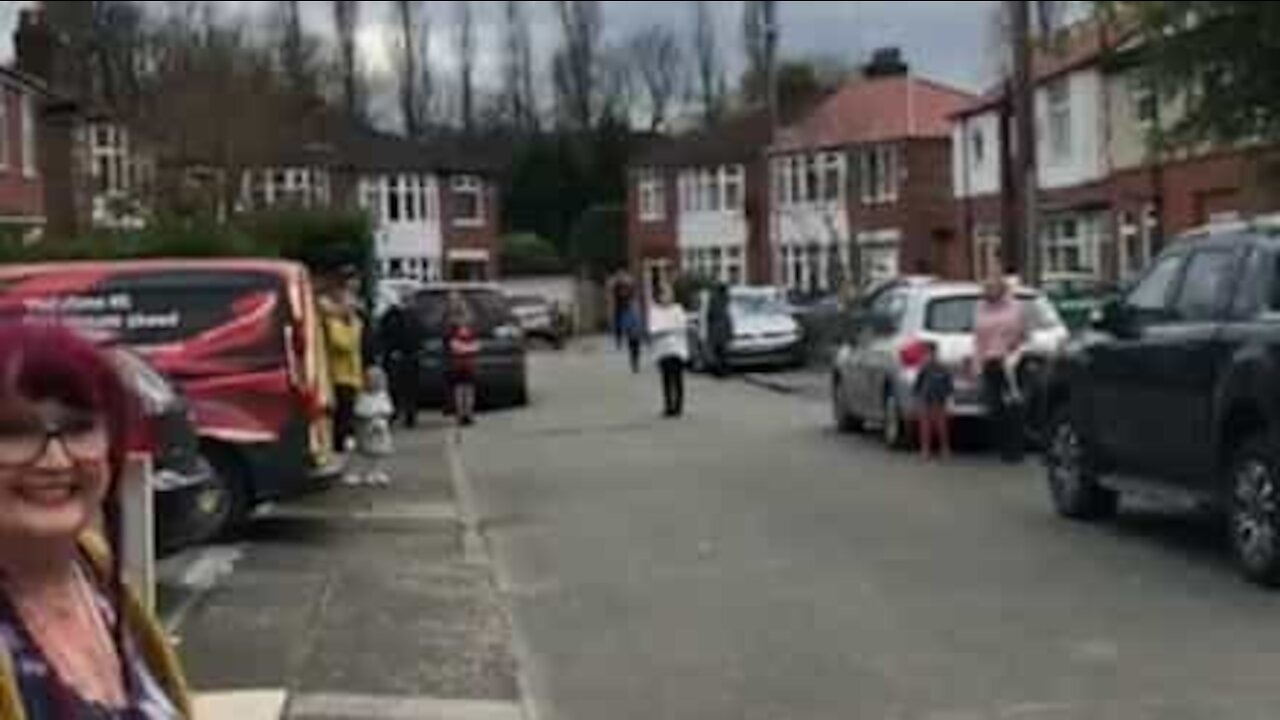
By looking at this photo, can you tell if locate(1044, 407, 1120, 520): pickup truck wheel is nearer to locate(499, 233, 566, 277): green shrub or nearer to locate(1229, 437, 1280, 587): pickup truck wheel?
locate(1229, 437, 1280, 587): pickup truck wheel

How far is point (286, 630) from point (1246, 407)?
4.84 m

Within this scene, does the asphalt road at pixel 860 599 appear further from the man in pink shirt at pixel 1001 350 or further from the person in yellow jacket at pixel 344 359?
the person in yellow jacket at pixel 344 359

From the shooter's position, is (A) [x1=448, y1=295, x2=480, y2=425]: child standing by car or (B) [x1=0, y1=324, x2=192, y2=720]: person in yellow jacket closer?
(B) [x1=0, y1=324, x2=192, y2=720]: person in yellow jacket

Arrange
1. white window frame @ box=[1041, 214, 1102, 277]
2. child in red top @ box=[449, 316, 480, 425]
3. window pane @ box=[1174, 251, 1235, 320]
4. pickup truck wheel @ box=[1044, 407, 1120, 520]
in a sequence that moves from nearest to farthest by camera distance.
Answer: window pane @ box=[1174, 251, 1235, 320]
pickup truck wheel @ box=[1044, 407, 1120, 520]
child in red top @ box=[449, 316, 480, 425]
white window frame @ box=[1041, 214, 1102, 277]

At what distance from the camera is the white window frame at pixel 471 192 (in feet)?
319

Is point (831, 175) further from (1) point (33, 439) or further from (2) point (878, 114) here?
(1) point (33, 439)

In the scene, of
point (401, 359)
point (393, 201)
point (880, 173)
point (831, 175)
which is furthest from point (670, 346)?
point (393, 201)

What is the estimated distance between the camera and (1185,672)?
977 centimetres

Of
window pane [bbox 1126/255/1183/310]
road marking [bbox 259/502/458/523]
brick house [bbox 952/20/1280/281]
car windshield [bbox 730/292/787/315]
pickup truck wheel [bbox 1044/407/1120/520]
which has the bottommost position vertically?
road marking [bbox 259/502/458/523]

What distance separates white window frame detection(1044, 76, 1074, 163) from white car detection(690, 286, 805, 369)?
15302 mm

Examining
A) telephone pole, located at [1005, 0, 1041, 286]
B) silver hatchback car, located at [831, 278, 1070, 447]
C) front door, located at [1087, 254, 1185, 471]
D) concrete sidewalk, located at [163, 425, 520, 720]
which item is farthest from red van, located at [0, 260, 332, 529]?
telephone pole, located at [1005, 0, 1041, 286]

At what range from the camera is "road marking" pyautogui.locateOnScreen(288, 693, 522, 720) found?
9312 mm

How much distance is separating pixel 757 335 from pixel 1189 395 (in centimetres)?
2981

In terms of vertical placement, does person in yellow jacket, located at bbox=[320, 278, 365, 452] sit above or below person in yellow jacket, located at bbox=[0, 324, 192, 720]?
below
